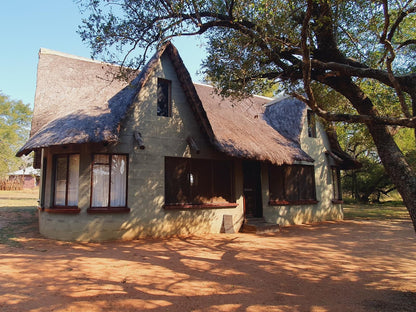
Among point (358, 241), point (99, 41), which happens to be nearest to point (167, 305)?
point (99, 41)

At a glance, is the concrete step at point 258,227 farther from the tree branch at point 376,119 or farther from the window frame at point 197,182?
the tree branch at point 376,119

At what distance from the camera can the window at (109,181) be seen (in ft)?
30.3

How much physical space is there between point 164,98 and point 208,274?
7078 millimetres

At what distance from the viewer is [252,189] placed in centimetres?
1282

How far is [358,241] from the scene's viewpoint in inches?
377

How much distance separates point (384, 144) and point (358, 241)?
5556mm

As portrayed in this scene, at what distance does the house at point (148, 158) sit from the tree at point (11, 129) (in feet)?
107

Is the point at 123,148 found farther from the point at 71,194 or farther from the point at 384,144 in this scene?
the point at 384,144

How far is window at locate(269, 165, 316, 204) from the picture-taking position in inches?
523

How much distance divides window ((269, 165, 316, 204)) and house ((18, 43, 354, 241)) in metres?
0.05

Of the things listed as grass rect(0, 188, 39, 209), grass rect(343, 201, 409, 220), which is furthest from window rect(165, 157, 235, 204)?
grass rect(0, 188, 39, 209)

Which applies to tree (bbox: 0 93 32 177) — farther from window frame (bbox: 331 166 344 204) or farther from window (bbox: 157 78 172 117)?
window frame (bbox: 331 166 344 204)

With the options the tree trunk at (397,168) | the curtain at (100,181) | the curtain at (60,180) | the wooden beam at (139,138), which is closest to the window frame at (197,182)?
the wooden beam at (139,138)

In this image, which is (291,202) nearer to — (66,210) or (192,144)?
(192,144)
